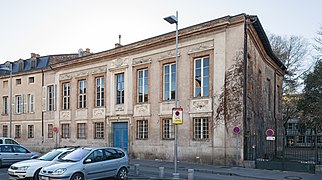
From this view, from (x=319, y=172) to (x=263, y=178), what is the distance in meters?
3.34

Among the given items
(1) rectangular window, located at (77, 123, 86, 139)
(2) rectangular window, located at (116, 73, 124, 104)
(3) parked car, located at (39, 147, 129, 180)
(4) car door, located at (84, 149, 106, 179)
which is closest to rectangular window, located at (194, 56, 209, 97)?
(2) rectangular window, located at (116, 73, 124, 104)

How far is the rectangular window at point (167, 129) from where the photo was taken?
25122 millimetres

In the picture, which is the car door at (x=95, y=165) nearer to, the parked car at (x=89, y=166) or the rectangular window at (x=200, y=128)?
the parked car at (x=89, y=166)

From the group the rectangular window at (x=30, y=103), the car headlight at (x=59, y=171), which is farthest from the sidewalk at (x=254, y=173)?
the rectangular window at (x=30, y=103)

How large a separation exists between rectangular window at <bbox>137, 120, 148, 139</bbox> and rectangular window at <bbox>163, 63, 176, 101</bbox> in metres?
2.79

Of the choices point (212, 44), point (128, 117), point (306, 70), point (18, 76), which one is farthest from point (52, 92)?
point (306, 70)

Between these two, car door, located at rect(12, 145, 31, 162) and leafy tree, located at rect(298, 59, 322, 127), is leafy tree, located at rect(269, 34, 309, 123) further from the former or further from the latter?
car door, located at rect(12, 145, 31, 162)

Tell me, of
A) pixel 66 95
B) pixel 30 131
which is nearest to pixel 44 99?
pixel 66 95

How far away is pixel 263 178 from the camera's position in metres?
16.8

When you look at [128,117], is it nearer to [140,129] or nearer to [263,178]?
[140,129]

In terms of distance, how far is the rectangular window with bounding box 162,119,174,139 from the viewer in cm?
2512

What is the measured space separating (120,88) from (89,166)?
15.7 m

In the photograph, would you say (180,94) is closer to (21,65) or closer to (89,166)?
(89,166)

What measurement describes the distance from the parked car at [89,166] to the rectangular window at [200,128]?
8383 mm
